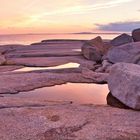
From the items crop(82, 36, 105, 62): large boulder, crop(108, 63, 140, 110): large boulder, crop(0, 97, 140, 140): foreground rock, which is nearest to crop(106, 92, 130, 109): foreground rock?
crop(108, 63, 140, 110): large boulder

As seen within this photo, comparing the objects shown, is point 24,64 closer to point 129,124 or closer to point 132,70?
point 132,70

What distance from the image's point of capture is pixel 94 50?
2066 cm

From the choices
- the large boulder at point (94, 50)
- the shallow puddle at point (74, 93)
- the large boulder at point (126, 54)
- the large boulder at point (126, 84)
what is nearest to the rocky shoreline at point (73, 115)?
the large boulder at point (126, 84)

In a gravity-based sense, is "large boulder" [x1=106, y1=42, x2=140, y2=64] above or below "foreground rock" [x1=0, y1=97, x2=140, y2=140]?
above

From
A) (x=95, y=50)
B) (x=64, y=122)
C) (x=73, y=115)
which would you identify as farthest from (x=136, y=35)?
(x=64, y=122)

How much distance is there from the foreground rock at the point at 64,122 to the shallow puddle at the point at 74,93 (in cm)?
144

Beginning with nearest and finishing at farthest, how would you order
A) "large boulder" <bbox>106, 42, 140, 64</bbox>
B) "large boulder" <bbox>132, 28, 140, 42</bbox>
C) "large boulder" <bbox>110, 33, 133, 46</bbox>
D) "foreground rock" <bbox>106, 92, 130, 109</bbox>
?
"foreground rock" <bbox>106, 92, 130, 109</bbox>, "large boulder" <bbox>106, 42, 140, 64</bbox>, "large boulder" <bbox>132, 28, 140, 42</bbox>, "large boulder" <bbox>110, 33, 133, 46</bbox>

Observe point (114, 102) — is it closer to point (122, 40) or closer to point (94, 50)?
point (94, 50)

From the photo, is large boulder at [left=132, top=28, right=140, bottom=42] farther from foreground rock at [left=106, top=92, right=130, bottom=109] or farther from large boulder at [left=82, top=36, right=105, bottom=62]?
foreground rock at [left=106, top=92, right=130, bottom=109]

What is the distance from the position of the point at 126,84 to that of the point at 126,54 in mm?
7611

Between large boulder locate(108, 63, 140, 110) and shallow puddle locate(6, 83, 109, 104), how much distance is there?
2.10ft

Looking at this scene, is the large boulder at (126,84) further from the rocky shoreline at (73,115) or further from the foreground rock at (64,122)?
the foreground rock at (64,122)

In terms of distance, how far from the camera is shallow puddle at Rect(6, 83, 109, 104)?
10.2 m

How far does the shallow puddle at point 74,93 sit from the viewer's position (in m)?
10.2
